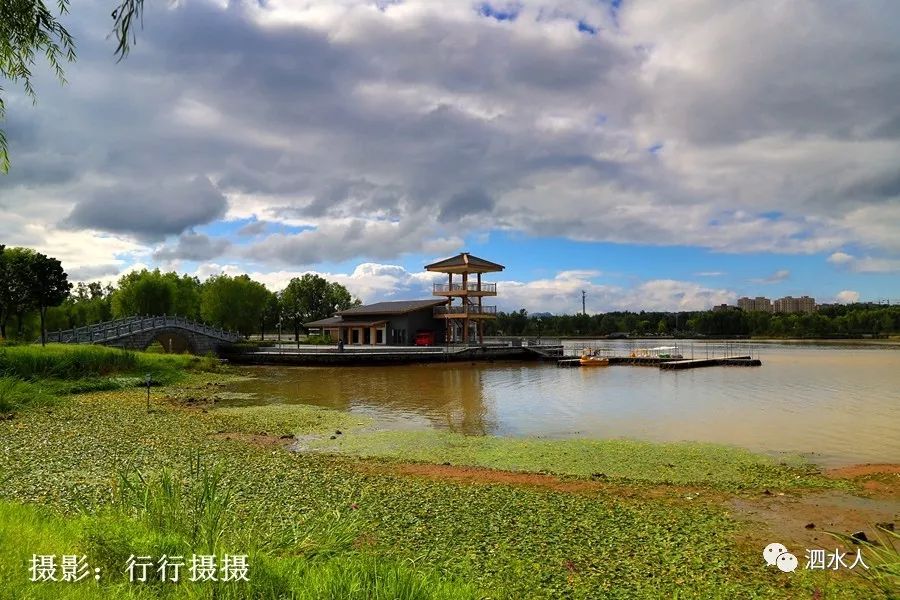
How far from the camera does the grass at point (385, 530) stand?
4.93 meters

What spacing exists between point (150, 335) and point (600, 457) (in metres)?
39.0

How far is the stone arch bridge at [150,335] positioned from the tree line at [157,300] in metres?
3.21

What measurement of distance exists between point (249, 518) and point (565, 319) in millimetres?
133851

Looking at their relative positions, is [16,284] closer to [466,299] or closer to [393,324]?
[393,324]

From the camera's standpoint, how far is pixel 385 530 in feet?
23.4

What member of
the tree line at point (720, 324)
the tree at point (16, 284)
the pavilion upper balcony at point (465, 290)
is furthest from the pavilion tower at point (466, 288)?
the tree line at point (720, 324)

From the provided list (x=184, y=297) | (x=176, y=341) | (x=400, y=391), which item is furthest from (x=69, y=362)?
(x=184, y=297)

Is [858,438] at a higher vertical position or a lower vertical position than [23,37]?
lower

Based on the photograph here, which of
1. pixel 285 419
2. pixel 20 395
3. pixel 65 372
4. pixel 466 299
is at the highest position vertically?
pixel 466 299

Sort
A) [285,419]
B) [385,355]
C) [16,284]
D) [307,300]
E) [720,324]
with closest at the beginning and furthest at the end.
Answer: [285,419]
[16,284]
[385,355]
[307,300]
[720,324]

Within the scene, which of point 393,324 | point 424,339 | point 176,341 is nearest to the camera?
point 176,341

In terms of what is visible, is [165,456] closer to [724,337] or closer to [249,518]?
[249,518]

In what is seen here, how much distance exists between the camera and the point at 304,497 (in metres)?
8.48

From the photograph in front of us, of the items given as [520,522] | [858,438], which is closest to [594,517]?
[520,522]
